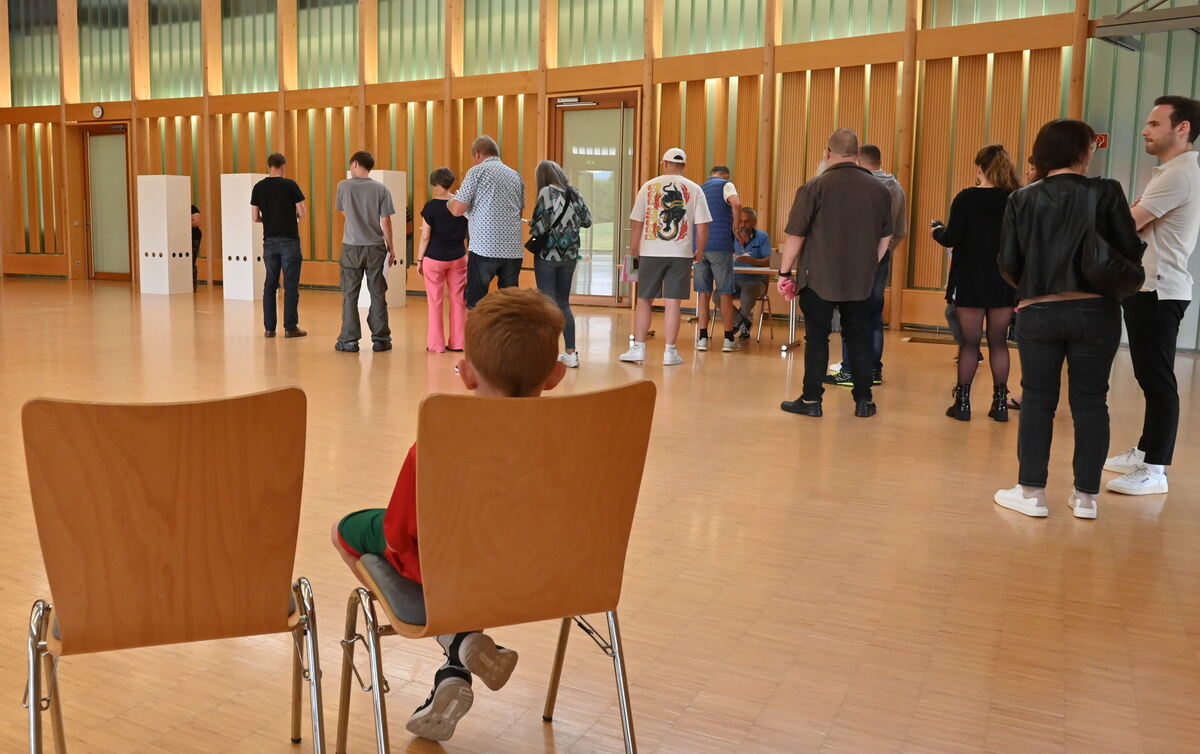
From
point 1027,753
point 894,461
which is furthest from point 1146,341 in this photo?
point 1027,753

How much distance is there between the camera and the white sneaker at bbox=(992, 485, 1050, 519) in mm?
4211

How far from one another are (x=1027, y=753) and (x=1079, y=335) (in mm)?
2125

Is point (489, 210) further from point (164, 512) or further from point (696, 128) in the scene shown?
point (164, 512)

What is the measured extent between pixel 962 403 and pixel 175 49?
52.1 ft

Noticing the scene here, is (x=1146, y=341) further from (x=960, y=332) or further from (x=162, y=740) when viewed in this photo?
(x=162, y=740)

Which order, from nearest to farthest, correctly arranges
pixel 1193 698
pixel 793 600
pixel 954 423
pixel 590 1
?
1. pixel 1193 698
2. pixel 793 600
3. pixel 954 423
4. pixel 590 1

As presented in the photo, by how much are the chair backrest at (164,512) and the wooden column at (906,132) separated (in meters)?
10.0

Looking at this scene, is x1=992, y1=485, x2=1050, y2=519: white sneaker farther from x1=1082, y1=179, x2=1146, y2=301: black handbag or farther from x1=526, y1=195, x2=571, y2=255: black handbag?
x1=526, y1=195, x2=571, y2=255: black handbag

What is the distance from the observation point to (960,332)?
629 cm

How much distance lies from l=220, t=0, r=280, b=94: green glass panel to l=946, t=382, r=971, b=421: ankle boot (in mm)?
13745

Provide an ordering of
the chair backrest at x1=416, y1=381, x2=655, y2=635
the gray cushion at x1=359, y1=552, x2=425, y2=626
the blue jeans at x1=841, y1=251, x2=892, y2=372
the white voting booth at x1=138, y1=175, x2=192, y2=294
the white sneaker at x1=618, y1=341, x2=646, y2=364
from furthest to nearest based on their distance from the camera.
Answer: the white voting booth at x1=138, y1=175, x2=192, y2=294 < the white sneaker at x1=618, y1=341, x2=646, y2=364 < the blue jeans at x1=841, y1=251, x2=892, y2=372 < the gray cushion at x1=359, y1=552, x2=425, y2=626 < the chair backrest at x1=416, y1=381, x2=655, y2=635

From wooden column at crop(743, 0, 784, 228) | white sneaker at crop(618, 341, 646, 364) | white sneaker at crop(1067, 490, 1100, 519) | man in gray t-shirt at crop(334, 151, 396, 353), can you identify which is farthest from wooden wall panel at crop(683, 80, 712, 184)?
white sneaker at crop(1067, 490, 1100, 519)

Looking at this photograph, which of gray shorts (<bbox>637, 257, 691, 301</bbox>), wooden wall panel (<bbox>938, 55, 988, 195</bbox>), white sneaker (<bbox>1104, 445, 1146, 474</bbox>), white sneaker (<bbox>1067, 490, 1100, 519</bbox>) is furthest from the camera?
wooden wall panel (<bbox>938, 55, 988, 195</bbox>)

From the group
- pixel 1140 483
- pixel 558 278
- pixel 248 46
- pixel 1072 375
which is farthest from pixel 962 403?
pixel 248 46
